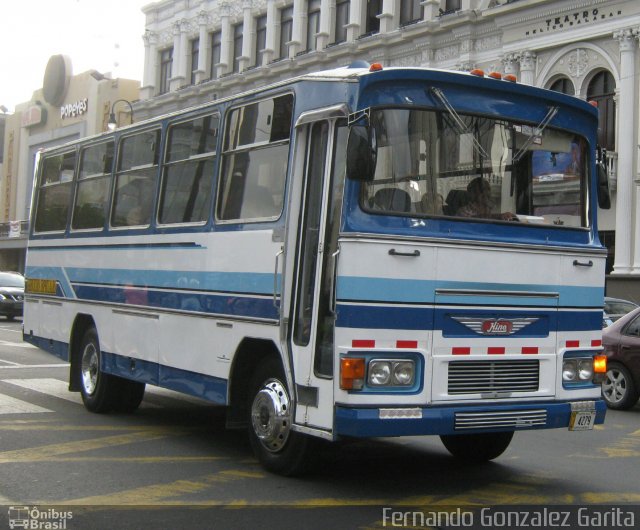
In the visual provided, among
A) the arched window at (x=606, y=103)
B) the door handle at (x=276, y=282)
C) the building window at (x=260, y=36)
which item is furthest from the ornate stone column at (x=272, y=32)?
the door handle at (x=276, y=282)

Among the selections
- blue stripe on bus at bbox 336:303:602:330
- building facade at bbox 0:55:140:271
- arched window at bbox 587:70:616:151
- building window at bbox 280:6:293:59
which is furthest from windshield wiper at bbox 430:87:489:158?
building facade at bbox 0:55:140:271

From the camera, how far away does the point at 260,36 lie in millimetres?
43719

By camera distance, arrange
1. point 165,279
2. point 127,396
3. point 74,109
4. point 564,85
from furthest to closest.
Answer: point 74,109, point 564,85, point 127,396, point 165,279

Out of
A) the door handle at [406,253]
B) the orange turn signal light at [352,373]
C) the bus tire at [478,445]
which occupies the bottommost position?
the bus tire at [478,445]

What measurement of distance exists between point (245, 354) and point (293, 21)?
34193 millimetres

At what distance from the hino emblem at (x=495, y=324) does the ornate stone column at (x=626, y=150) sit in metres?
22.5

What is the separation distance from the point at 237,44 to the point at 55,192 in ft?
109

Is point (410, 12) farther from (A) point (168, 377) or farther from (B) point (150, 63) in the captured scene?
(A) point (168, 377)

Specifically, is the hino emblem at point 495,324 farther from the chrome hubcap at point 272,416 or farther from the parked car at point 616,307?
the parked car at point 616,307

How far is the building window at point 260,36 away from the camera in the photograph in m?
43.3

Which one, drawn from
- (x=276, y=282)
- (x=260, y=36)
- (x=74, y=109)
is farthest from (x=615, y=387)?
(x=74, y=109)

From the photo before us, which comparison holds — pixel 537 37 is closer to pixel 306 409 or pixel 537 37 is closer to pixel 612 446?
pixel 612 446

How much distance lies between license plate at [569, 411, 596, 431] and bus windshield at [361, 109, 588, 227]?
4.92 feet

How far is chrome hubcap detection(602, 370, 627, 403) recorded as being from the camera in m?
13.2
